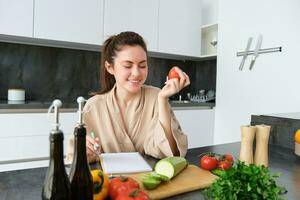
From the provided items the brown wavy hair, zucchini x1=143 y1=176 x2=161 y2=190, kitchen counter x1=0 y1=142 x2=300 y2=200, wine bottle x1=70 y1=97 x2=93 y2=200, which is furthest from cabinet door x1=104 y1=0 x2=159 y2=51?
wine bottle x1=70 y1=97 x2=93 y2=200

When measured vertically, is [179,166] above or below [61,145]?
below

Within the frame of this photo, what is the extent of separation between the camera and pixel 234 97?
9.23 ft

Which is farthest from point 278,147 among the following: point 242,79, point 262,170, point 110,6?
point 110,6

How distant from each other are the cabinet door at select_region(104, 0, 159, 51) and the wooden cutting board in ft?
6.47

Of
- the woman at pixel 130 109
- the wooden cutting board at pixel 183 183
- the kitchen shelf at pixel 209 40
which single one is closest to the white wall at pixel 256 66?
the kitchen shelf at pixel 209 40

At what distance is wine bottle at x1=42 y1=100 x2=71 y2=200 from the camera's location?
0.50 metres

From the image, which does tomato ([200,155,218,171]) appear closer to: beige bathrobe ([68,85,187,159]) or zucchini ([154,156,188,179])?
zucchini ([154,156,188,179])

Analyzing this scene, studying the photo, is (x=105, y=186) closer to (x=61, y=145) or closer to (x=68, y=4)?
(x=61, y=145)

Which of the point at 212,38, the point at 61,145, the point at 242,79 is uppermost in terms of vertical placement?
the point at 212,38

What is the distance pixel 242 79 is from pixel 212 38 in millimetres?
781

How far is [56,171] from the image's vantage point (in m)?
0.51

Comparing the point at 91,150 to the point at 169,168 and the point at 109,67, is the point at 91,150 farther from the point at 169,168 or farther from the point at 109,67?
the point at 109,67

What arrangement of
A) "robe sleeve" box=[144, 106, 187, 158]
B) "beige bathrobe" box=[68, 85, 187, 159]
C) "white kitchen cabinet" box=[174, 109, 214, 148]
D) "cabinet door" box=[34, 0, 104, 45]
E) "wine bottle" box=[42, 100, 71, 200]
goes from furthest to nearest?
"white kitchen cabinet" box=[174, 109, 214, 148]
"cabinet door" box=[34, 0, 104, 45]
"beige bathrobe" box=[68, 85, 187, 159]
"robe sleeve" box=[144, 106, 187, 158]
"wine bottle" box=[42, 100, 71, 200]

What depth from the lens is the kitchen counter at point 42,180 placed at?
72 centimetres
